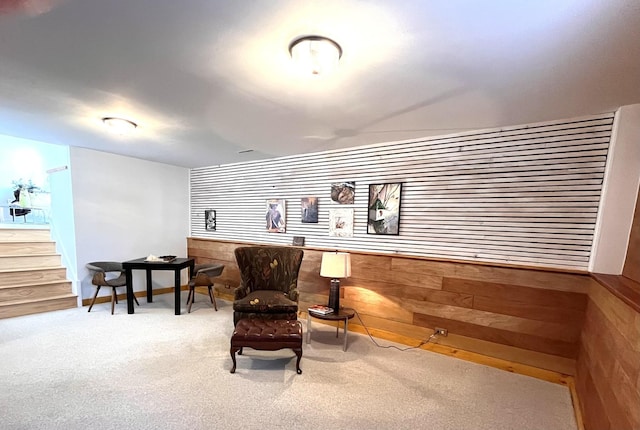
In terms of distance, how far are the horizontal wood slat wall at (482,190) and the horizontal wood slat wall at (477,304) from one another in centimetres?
17

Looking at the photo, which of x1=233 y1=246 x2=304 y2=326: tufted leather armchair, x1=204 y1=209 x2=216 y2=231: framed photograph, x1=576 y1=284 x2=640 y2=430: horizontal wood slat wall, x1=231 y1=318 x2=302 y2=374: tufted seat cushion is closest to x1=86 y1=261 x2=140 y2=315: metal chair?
x1=204 y1=209 x2=216 y2=231: framed photograph

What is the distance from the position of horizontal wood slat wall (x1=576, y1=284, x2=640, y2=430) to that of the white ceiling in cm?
146

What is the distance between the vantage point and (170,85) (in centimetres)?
206

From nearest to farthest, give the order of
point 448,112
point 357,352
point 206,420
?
A: point 206,420
point 448,112
point 357,352

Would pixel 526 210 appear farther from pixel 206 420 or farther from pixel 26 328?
pixel 26 328

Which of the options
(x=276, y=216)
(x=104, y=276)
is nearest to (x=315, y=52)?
(x=276, y=216)

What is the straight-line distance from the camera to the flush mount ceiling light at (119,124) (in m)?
2.83

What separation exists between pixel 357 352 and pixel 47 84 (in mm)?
3749

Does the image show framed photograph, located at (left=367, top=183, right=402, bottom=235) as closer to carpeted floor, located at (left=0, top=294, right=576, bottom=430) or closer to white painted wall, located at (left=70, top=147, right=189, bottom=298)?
carpeted floor, located at (left=0, top=294, right=576, bottom=430)

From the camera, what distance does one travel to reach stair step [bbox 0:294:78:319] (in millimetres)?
3752

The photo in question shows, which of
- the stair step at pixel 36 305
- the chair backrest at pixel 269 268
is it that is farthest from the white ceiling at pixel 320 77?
the stair step at pixel 36 305

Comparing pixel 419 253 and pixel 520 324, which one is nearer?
pixel 520 324

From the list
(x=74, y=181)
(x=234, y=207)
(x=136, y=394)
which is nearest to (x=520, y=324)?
(x=136, y=394)

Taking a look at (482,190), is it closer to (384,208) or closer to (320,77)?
(384,208)
